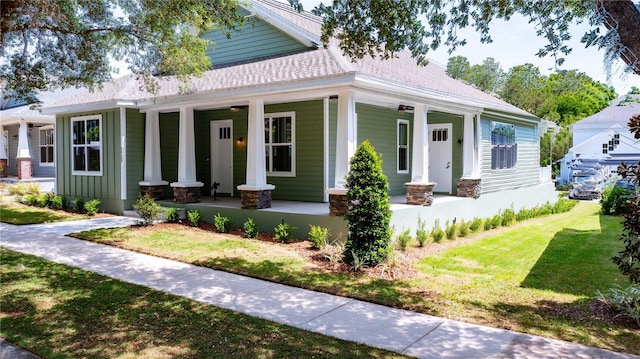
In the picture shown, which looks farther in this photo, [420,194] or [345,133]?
[420,194]

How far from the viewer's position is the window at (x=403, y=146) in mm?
14188

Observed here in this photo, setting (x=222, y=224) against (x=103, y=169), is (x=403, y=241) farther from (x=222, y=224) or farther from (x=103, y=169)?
(x=103, y=169)

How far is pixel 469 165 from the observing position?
13375 mm

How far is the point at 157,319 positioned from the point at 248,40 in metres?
9.59

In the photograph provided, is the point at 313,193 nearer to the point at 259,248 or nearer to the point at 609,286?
the point at 259,248

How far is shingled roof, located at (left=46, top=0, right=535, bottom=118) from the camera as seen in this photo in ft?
29.7

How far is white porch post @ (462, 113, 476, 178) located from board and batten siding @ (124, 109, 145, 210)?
31.2 feet

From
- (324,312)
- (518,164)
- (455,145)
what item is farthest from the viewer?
(518,164)

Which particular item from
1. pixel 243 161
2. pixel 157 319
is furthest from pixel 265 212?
pixel 157 319

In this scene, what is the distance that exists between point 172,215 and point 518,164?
1295cm

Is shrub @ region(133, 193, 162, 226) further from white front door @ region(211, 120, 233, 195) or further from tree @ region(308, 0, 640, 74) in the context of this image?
tree @ region(308, 0, 640, 74)

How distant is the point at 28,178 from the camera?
20984mm

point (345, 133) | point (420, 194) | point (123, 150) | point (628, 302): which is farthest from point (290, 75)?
point (628, 302)

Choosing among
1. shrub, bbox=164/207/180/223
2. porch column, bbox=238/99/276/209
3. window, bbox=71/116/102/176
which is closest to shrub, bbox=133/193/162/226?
shrub, bbox=164/207/180/223
